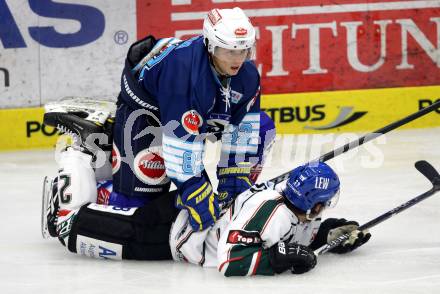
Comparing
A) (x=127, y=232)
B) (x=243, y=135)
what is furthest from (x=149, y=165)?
(x=243, y=135)

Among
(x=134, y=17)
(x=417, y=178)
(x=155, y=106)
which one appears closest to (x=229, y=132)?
(x=155, y=106)

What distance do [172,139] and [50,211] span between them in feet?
2.51

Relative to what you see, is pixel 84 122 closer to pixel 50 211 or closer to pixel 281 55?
pixel 50 211

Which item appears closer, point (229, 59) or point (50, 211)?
point (229, 59)

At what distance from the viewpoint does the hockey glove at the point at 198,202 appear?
420 cm

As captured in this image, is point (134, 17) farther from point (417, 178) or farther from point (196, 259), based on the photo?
point (196, 259)

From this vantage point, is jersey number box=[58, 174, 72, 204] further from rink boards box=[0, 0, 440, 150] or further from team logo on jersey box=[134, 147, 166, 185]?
rink boards box=[0, 0, 440, 150]

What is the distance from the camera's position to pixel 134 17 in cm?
709

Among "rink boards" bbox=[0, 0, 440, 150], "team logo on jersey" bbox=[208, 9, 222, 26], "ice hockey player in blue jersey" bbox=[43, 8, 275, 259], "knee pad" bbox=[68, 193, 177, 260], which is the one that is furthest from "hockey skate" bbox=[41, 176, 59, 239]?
"rink boards" bbox=[0, 0, 440, 150]

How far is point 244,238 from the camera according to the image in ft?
13.3

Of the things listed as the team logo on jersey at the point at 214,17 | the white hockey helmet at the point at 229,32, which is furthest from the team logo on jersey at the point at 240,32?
the team logo on jersey at the point at 214,17

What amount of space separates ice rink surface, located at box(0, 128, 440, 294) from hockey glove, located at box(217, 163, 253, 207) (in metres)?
0.40

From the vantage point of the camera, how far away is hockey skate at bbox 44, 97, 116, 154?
4.79m

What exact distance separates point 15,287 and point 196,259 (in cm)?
73
